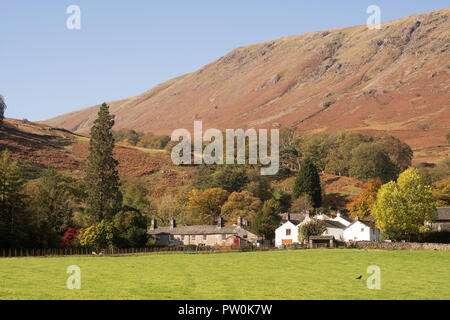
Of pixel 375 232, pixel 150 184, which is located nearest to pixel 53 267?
pixel 375 232

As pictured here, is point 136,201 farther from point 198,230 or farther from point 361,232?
point 361,232

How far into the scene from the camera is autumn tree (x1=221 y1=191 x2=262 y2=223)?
112000mm

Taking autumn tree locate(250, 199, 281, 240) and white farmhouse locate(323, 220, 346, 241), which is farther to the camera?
autumn tree locate(250, 199, 281, 240)

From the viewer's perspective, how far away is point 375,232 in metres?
98.1

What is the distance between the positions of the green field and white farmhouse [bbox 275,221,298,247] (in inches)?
1561

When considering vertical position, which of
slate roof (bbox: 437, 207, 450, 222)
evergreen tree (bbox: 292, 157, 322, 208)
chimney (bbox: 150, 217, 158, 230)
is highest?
evergreen tree (bbox: 292, 157, 322, 208)

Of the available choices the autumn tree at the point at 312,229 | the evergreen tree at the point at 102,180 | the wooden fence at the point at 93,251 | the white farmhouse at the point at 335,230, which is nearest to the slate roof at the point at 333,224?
the white farmhouse at the point at 335,230

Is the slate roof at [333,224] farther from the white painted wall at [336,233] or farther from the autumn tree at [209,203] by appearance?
the autumn tree at [209,203]

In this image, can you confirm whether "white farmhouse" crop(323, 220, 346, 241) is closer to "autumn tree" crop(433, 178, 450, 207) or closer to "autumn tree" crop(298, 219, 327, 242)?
"autumn tree" crop(298, 219, 327, 242)

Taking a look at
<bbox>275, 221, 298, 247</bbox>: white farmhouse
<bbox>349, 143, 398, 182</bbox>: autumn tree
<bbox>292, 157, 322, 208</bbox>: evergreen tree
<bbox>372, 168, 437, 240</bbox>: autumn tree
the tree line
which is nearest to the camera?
the tree line

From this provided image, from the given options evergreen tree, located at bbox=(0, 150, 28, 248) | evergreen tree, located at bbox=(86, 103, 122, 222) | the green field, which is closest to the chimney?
evergreen tree, located at bbox=(86, 103, 122, 222)

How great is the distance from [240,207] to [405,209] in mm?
40284

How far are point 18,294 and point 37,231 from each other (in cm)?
4482
